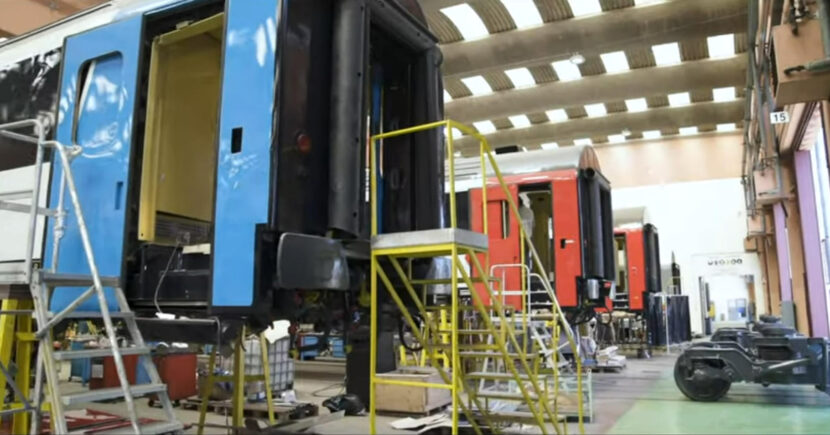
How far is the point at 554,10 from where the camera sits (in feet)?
36.8

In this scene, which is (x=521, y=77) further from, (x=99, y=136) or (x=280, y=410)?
(x=99, y=136)

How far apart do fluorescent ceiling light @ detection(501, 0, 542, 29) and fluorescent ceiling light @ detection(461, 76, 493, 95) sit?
9.14ft

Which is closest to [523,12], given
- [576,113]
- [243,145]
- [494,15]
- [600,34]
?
[494,15]

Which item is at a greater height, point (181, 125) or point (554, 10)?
point (554, 10)

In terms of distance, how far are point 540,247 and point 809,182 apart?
4.93 metres

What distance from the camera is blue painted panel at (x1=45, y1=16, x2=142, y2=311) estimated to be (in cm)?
403

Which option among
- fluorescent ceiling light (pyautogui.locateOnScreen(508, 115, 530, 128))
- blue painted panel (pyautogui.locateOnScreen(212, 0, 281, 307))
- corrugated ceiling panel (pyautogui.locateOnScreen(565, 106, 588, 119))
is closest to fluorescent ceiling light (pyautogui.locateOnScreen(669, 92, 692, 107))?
corrugated ceiling panel (pyautogui.locateOnScreen(565, 106, 588, 119))

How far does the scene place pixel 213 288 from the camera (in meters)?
3.46

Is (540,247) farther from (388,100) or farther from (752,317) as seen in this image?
(752,317)

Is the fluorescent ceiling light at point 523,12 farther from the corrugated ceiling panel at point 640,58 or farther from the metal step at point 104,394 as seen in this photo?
the metal step at point 104,394

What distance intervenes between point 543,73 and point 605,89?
1456mm


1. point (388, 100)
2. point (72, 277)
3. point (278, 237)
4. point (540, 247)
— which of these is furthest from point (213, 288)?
point (540, 247)

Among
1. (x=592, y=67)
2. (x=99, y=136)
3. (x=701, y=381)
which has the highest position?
(x=592, y=67)

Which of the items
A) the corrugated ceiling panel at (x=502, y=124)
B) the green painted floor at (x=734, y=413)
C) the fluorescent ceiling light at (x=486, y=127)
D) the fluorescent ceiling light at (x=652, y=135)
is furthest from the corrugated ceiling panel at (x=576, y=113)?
the green painted floor at (x=734, y=413)
